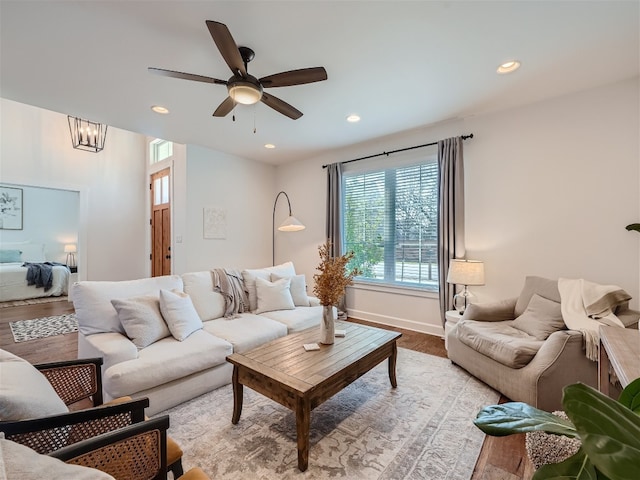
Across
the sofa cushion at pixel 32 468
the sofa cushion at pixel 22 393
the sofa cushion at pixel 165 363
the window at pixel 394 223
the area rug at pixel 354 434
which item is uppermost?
the window at pixel 394 223

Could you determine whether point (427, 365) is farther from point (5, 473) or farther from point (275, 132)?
point (275, 132)

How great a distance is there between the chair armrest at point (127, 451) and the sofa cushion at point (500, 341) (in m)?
2.32

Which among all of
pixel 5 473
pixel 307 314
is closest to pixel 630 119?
pixel 307 314

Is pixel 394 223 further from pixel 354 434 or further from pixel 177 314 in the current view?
pixel 177 314

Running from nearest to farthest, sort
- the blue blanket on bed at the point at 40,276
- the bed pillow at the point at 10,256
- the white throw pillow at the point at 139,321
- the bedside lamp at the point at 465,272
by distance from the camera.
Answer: the white throw pillow at the point at 139,321, the bedside lamp at the point at 465,272, the blue blanket on bed at the point at 40,276, the bed pillow at the point at 10,256

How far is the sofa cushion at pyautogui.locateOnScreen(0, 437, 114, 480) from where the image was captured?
0.59m

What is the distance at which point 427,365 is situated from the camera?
286cm

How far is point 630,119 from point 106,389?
4825 millimetres

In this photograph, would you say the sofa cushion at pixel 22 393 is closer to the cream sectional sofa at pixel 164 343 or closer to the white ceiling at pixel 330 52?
the cream sectional sofa at pixel 164 343

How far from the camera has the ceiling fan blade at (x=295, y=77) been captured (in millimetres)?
1962

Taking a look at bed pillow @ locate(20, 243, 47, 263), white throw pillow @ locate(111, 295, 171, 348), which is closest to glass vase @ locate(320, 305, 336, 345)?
white throw pillow @ locate(111, 295, 171, 348)

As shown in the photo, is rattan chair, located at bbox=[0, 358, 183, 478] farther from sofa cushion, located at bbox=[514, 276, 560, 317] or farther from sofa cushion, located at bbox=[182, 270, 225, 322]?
sofa cushion, located at bbox=[514, 276, 560, 317]

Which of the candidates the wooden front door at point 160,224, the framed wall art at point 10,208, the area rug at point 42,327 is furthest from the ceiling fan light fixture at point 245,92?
the framed wall art at point 10,208

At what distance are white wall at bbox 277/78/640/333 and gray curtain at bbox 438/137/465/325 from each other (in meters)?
0.12
